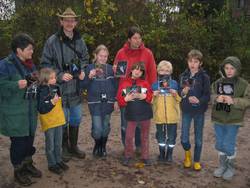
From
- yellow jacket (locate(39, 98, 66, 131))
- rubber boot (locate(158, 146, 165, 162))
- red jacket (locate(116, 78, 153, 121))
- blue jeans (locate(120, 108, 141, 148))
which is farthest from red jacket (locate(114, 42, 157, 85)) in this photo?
yellow jacket (locate(39, 98, 66, 131))

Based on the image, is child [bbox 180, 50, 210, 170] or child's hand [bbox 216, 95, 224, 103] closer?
child's hand [bbox 216, 95, 224, 103]

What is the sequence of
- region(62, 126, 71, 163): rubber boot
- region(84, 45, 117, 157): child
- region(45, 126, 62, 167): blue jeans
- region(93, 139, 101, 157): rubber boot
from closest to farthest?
region(45, 126, 62, 167): blue jeans < region(84, 45, 117, 157): child < region(62, 126, 71, 163): rubber boot < region(93, 139, 101, 157): rubber boot

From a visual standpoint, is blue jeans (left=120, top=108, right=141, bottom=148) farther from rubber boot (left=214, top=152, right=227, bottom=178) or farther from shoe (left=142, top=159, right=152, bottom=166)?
rubber boot (left=214, top=152, right=227, bottom=178)

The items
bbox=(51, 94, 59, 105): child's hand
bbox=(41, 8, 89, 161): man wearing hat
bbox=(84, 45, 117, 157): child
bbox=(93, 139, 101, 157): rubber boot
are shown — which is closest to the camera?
bbox=(51, 94, 59, 105): child's hand

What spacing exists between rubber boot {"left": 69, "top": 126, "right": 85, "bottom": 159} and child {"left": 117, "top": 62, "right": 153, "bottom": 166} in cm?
72

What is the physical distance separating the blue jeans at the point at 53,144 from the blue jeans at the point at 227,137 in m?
2.14

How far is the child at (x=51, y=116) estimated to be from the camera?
4.95m

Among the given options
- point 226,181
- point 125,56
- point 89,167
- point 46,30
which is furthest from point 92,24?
point 226,181

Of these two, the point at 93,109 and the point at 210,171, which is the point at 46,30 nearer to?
the point at 93,109

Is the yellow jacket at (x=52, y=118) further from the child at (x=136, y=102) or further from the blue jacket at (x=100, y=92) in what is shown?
the child at (x=136, y=102)

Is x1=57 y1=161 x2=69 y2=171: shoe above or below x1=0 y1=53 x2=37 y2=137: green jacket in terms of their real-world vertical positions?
below

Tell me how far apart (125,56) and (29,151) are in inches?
76.4

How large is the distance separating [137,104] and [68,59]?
45.7 inches

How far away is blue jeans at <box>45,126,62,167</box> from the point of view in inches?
203
